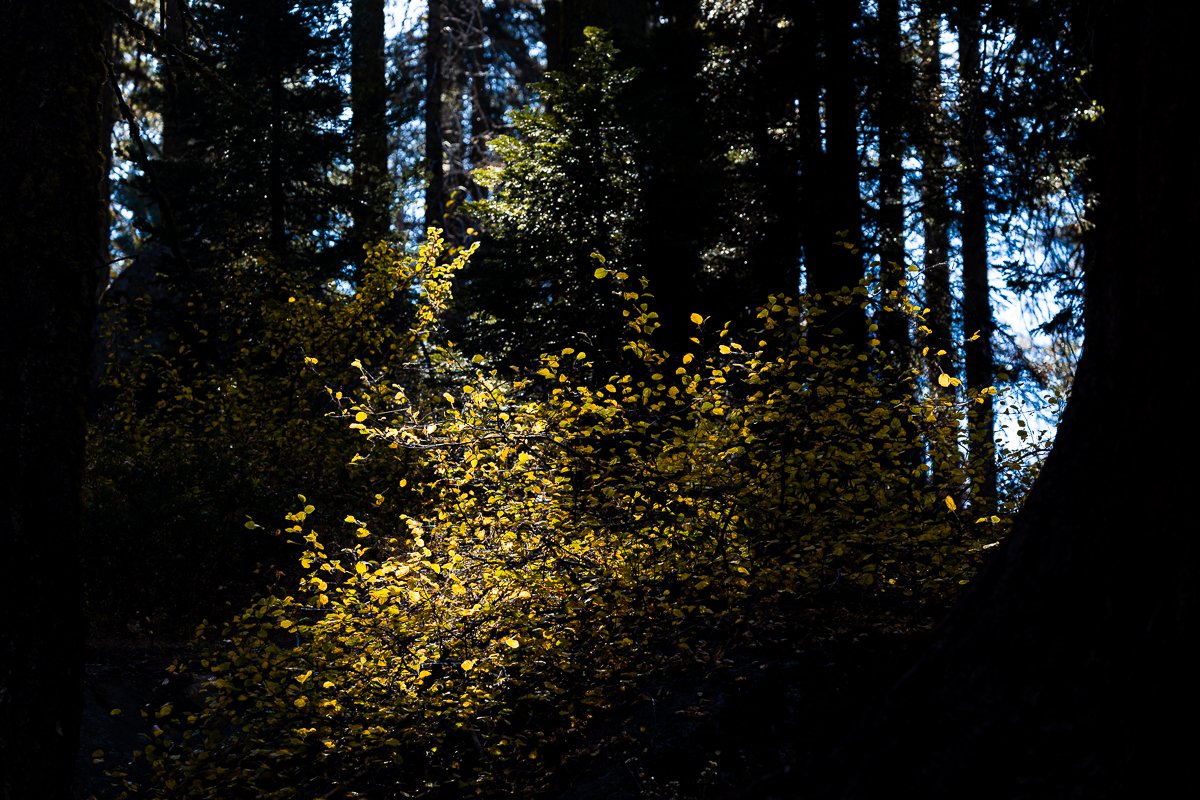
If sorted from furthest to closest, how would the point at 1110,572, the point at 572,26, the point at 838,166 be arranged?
the point at 572,26 → the point at 838,166 → the point at 1110,572

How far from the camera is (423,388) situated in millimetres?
12961

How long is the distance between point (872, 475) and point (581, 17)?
1100 centimetres

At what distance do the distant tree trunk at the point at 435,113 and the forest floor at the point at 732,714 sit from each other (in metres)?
13.4

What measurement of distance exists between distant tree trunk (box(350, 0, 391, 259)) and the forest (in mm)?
107

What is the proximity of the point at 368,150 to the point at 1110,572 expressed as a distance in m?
15.6

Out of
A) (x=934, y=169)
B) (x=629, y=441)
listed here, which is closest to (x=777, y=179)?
(x=934, y=169)

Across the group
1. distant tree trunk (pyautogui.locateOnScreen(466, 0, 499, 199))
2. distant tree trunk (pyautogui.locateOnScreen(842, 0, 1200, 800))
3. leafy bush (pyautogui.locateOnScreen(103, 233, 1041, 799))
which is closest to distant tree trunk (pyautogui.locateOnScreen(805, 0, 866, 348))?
leafy bush (pyautogui.locateOnScreen(103, 233, 1041, 799))

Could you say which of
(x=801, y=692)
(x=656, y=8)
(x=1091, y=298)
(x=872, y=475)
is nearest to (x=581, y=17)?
(x=656, y=8)

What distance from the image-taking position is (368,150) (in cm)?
1642

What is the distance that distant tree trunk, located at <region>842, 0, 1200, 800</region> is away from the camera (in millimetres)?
2297

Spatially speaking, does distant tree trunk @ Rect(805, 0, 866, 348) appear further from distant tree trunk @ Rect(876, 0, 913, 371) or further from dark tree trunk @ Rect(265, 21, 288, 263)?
dark tree trunk @ Rect(265, 21, 288, 263)

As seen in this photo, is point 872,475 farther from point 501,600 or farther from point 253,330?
point 253,330

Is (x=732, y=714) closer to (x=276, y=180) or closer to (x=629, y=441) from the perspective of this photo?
(x=629, y=441)

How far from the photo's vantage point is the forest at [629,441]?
2.57 meters
